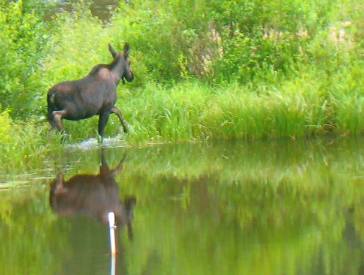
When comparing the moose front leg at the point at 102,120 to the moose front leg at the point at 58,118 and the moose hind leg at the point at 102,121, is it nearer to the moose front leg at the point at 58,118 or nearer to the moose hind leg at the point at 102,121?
the moose hind leg at the point at 102,121

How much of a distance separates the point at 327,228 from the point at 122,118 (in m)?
7.03

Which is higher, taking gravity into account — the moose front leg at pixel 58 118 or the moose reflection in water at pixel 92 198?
the moose front leg at pixel 58 118

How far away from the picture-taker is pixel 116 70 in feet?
63.9

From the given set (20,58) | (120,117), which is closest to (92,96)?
(120,117)

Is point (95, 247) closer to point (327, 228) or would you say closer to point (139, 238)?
point (139, 238)

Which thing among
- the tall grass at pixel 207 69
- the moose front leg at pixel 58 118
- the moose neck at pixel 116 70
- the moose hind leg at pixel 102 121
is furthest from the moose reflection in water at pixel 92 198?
→ the moose neck at pixel 116 70

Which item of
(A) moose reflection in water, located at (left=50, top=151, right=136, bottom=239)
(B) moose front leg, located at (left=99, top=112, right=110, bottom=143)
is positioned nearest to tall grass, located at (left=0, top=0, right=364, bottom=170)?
(B) moose front leg, located at (left=99, top=112, right=110, bottom=143)

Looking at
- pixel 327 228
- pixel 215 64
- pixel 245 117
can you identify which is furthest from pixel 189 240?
pixel 215 64

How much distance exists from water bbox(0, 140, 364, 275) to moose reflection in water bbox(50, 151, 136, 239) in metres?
0.02

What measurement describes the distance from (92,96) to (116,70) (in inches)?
44.6

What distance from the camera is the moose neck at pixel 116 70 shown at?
19312 millimetres

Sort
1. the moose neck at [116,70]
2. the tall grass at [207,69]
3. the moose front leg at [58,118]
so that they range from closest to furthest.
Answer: the moose front leg at [58,118]
the tall grass at [207,69]
the moose neck at [116,70]

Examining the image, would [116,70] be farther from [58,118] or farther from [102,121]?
[58,118]

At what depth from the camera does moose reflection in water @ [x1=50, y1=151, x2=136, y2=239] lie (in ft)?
44.8
